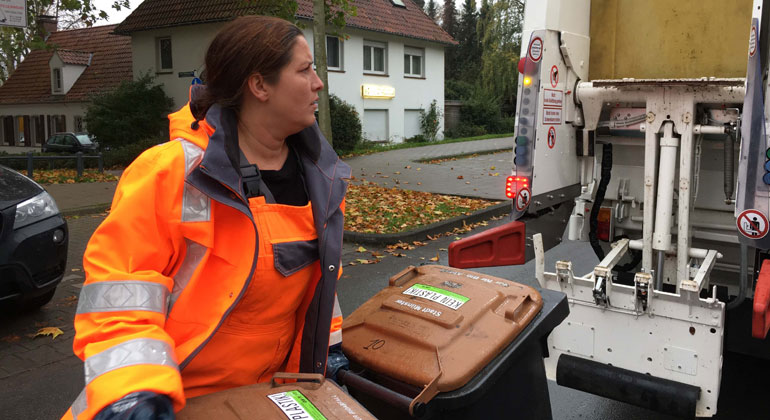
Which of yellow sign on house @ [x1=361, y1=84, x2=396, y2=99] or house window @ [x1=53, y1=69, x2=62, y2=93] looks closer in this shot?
yellow sign on house @ [x1=361, y1=84, x2=396, y2=99]

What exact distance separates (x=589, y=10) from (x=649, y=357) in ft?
7.78

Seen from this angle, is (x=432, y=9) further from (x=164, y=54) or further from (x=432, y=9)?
(x=164, y=54)

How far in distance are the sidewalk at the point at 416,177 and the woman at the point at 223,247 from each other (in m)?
9.13

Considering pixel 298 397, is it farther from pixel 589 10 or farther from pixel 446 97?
pixel 446 97

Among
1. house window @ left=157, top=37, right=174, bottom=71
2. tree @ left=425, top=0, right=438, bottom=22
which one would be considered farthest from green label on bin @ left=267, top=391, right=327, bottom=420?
tree @ left=425, top=0, right=438, bottom=22

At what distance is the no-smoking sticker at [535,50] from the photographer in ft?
12.6

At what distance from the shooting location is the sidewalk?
37.3 ft

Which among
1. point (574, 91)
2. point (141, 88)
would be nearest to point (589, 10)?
point (574, 91)

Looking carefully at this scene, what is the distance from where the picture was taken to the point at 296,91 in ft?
5.94

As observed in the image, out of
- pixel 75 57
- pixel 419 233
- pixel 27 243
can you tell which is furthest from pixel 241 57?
pixel 75 57

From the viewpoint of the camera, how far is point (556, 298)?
2381mm

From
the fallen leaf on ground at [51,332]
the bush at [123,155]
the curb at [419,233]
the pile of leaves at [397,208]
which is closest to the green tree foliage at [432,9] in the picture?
the bush at [123,155]

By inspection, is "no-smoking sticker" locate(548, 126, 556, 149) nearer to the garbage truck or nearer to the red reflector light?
the garbage truck

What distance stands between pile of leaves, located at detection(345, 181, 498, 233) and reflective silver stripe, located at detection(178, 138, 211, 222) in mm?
6538
